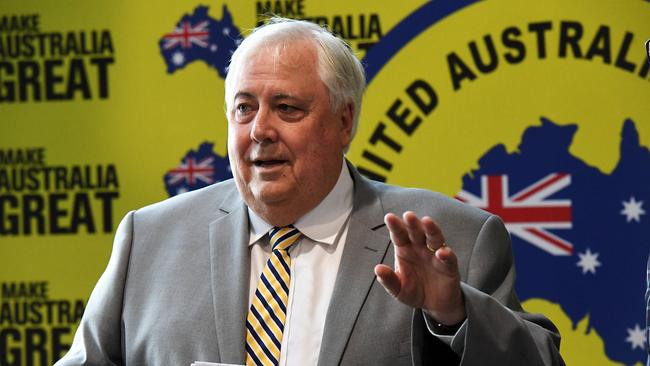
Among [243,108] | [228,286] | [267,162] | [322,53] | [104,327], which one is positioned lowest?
[104,327]

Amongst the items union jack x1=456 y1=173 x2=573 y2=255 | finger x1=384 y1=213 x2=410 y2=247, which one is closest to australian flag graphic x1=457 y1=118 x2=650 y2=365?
union jack x1=456 y1=173 x2=573 y2=255

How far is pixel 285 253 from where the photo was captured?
2414 mm

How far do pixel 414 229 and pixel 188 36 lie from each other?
7.00ft

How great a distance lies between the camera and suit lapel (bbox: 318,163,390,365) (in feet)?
7.41

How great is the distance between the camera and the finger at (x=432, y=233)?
6.00 ft

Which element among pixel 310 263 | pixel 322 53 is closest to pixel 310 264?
pixel 310 263

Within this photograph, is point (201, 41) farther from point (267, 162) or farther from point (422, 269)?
point (422, 269)

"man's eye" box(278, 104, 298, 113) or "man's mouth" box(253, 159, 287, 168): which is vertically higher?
"man's eye" box(278, 104, 298, 113)

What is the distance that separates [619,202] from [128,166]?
67.9 inches

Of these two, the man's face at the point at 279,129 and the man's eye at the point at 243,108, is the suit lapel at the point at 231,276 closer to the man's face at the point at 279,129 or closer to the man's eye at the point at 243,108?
the man's face at the point at 279,129

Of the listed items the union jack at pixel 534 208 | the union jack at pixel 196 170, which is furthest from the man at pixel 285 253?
the union jack at pixel 196 170

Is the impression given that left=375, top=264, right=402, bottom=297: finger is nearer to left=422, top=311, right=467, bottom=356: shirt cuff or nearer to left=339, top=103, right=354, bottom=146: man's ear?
left=422, top=311, right=467, bottom=356: shirt cuff

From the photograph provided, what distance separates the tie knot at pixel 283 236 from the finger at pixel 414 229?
1.94 ft

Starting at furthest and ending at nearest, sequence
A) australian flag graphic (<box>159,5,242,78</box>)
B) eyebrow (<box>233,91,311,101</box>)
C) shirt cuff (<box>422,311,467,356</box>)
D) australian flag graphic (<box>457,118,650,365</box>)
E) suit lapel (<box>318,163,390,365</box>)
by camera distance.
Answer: australian flag graphic (<box>159,5,242,78</box>) → australian flag graphic (<box>457,118,650,365</box>) → eyebrow (<box>233,91,311,101</box>) → suit lapel (<box>318,163,390,365</box>) → shirt cuff (<box>422,311,467,356</box>)
